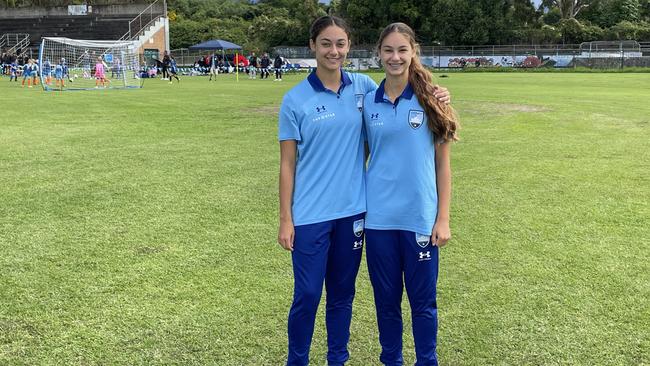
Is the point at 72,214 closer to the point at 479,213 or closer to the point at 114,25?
the point at 479,213

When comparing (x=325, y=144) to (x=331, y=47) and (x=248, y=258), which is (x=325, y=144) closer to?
(x=331, y=47)

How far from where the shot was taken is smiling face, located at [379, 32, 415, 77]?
9.25 ft

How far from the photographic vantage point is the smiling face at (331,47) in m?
2.83

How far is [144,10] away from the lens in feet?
167

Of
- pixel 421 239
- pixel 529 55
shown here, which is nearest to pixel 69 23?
pixel 529 55

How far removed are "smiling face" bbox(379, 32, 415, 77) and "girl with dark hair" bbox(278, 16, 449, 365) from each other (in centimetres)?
20

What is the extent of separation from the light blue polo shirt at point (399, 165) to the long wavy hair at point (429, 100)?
0.03 metres

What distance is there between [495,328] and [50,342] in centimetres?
269

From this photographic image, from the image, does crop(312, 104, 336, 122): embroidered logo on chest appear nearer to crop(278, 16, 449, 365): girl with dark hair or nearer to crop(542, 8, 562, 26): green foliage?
crop(278, 16, 449, 365): girl with dark hair

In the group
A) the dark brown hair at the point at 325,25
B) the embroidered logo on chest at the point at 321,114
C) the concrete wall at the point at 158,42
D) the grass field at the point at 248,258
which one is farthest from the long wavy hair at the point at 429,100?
the concrete wall at the point at 158,42

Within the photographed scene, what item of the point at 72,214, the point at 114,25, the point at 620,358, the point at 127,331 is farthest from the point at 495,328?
the point at 114,25

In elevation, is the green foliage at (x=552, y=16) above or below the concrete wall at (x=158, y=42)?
above

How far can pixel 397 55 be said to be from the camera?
9.23 ft

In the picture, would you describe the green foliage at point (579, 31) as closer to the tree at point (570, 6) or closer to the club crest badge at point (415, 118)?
the tree at point (570, 6)
